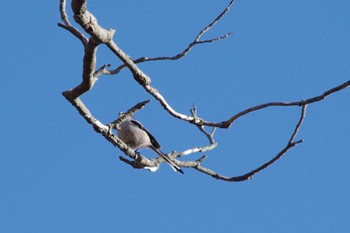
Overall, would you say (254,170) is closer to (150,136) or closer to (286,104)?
(286,104)

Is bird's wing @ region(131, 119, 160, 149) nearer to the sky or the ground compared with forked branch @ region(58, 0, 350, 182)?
nearer to the sky

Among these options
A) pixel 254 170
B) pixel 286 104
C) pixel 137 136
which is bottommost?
pixel 286 104

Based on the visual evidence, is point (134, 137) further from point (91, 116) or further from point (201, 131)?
point (91, 116)

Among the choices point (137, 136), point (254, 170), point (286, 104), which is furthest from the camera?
point (137, 136)

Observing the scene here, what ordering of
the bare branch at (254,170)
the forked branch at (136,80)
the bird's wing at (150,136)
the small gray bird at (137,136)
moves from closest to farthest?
1. the forked branch at (136,80)
2. the bare branch at (254,170)
3. the bird's wing at (150,136)
4. the small gray bird at (137,136)

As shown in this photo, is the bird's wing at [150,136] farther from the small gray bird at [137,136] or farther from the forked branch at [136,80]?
the forked branch at [136,80]

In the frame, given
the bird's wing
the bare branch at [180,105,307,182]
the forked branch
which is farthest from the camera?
the bird's wing

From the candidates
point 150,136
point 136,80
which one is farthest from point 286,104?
point 150,136

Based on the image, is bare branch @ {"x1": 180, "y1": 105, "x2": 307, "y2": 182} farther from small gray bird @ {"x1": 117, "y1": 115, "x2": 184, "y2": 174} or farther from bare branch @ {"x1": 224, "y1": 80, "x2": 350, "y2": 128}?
small gray bird @ {"x1": 117, "y1": 115, "x2": 184, "y2": 174}

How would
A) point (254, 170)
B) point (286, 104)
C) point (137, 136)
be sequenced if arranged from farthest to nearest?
point (137, 136), point (254, 170), point (286, 104)

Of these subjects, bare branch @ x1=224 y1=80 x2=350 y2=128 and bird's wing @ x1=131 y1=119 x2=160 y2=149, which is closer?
bare branch @ x1=224 y1=80 x2=350 y2=128

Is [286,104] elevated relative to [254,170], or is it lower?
lower

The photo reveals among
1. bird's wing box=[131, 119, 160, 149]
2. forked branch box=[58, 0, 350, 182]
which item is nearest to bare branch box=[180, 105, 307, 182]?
forked branch box=[58, 0, 350, 182]

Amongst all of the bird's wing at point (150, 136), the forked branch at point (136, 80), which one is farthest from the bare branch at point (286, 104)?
the bird's wing at point (150, 136)
